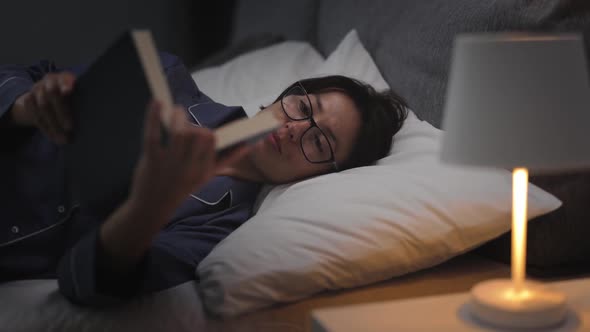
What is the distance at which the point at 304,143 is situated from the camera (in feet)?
4.45

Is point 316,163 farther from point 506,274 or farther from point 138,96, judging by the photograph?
point 138,96

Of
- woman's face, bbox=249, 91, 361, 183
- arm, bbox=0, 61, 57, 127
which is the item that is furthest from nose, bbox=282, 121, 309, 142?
arm, bbox=0, 61, 57, 127

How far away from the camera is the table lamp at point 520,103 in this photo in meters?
0.73

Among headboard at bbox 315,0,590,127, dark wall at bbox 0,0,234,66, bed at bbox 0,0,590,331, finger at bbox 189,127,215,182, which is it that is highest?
headboard at bbox 315,0,590,127

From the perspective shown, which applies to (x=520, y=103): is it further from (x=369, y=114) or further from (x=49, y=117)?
(x=369, y=114)

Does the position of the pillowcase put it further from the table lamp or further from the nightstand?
the table lamp

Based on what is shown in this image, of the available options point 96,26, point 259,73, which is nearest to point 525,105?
point 259,73

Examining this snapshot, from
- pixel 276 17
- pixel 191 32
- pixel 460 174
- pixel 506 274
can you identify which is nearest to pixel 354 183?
pixel 460 174

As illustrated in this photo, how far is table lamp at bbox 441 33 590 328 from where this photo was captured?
28.6 inches

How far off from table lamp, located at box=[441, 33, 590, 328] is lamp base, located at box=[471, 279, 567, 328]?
0.16 m

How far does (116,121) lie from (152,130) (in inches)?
4.3

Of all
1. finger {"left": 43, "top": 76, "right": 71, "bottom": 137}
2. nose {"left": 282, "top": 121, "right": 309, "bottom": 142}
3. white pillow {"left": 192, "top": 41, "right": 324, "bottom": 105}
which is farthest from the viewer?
white pillow {"left": 192, "top": 41, "right": 324, "bottom": 105}

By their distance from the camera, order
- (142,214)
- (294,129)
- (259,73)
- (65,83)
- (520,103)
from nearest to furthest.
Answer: (520,103) < (142,214) < (65,83) < (294,129) < (259,73)

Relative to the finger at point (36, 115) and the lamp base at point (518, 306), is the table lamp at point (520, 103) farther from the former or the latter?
the finger at point (36, 115)
